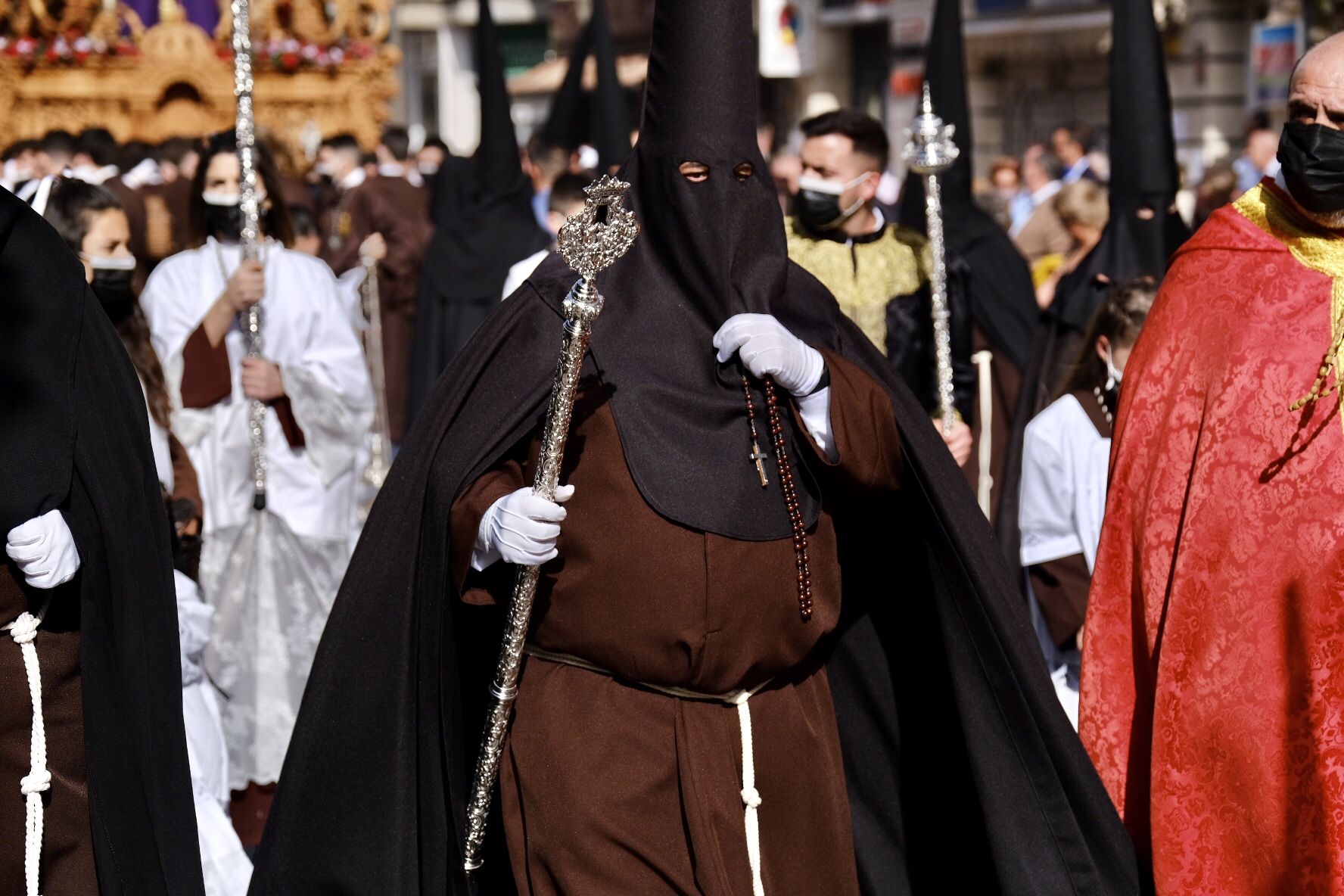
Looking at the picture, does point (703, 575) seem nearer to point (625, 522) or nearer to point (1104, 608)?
point (625, 522)

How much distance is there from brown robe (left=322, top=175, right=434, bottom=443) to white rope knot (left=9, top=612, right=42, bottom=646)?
919 centimetres

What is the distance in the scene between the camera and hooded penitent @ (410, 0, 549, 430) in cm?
1167

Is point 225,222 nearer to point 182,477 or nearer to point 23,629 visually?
point 182,477

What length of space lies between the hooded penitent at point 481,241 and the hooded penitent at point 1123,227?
15.6ft

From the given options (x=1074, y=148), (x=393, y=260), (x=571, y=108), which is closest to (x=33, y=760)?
(x=393, y=260)

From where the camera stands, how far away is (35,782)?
3.79m

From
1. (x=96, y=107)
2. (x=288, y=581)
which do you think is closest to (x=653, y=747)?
(x=288, y=581)

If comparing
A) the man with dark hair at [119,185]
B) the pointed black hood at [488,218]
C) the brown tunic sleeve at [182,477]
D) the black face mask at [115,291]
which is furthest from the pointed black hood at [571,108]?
the black face mask at [115,291]

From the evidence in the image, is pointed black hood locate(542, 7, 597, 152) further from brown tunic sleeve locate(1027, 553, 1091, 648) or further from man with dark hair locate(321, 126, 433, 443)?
brown tunic sleeve locate(1027, 553, 1091, 648)

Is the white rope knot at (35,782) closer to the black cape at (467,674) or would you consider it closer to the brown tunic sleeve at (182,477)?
the black cape at (467,674)

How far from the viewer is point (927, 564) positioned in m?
4.18

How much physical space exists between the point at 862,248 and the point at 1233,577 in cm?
235

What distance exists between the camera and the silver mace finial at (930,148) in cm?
628

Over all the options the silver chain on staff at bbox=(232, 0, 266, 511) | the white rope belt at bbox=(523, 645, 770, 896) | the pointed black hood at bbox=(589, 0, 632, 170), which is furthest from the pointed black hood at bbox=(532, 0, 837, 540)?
the pointed black hood at bbox=(589, 0, 632, 170)
